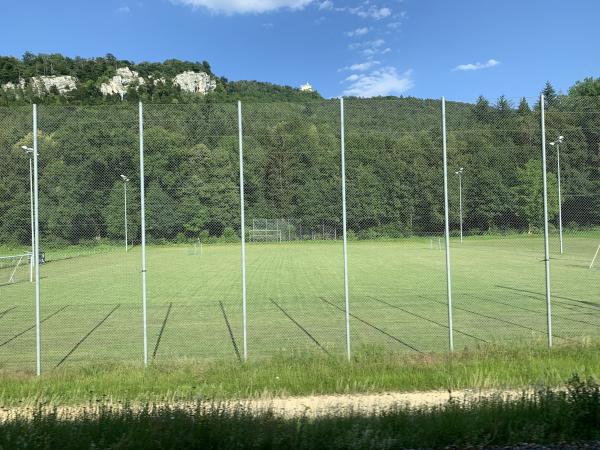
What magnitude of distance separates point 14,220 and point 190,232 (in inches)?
162

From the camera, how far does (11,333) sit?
13.2 m

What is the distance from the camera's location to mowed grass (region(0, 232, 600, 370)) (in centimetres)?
1099

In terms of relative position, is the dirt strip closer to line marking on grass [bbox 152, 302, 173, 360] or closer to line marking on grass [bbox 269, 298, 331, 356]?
line marking on grass [bbox 269, 298, 331, 356]

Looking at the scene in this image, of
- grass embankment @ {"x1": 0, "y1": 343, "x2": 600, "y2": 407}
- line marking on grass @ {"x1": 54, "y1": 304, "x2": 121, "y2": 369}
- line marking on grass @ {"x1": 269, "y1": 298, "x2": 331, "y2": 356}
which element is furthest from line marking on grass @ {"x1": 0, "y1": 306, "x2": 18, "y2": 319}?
grass embankment @ {"x1": 0, "y1": 343, "x2": 600, "y2": 407}

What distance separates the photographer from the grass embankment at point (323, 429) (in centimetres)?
421

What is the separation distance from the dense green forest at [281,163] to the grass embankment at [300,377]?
3.81 metres

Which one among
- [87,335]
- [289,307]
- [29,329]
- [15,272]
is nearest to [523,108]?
[289,307]

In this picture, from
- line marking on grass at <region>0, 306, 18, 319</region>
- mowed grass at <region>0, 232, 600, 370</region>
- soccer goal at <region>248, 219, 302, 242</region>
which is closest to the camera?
mowed grass at <region>0, 232, 600, 370</region>

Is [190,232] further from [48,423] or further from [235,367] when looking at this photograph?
[48,423]

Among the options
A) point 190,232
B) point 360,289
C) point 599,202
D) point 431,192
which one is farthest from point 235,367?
point 360,289

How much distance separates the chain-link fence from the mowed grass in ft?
0.40

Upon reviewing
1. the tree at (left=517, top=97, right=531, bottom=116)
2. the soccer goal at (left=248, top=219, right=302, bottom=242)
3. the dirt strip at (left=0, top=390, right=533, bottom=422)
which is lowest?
the dirt strip at (left=0, top=390, right=533, bottom=422)

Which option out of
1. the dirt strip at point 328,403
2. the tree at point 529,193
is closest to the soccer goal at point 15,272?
the dirt strip at point 328,403

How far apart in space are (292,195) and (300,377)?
5187mm
